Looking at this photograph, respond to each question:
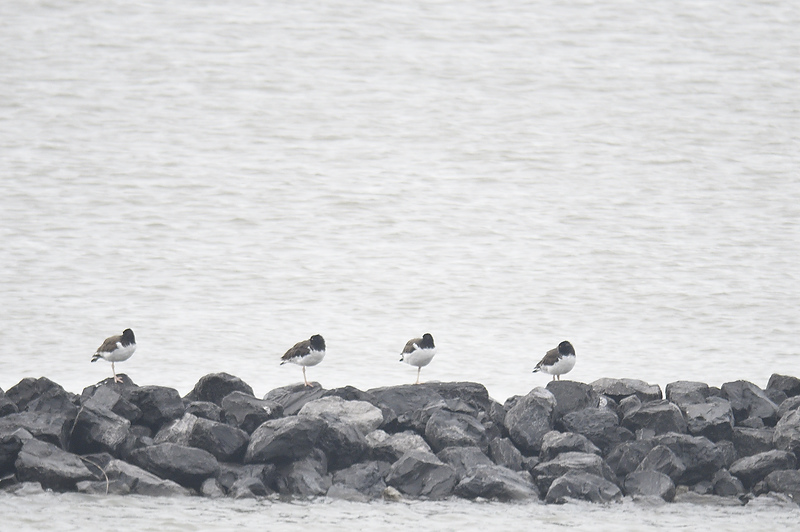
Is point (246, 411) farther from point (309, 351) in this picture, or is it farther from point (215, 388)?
point (309, 351)

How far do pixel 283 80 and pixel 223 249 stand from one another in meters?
13.7

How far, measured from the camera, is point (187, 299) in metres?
24.7

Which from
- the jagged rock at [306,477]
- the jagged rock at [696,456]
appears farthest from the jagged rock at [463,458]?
the jagged rock at [696,456]

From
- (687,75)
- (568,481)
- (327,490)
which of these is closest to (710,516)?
(568,481)

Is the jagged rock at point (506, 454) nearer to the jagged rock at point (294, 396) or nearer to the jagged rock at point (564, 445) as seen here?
the jagged rock at point (564, 445)

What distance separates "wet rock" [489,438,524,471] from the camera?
38.5 ft

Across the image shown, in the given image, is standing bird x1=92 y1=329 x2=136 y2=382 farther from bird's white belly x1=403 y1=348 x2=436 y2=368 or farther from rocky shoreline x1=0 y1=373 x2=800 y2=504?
bird's white belly x1=403 y1=348 x2=436 y2=368

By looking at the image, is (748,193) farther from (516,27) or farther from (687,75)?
Result: (516,27)

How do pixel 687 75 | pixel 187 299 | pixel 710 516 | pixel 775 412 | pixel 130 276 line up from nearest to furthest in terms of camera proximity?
pixel 710 516 → pixel 775 412 → pixel 187 299 → pixel 130 276 → pixel 687 75

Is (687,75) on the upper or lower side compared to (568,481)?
upper

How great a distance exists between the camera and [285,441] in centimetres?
1126

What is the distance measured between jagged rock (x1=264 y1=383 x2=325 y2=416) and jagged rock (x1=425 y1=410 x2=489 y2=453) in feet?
5.45

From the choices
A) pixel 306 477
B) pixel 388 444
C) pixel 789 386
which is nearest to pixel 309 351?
pixel 388 444

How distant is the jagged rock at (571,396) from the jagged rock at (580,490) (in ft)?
5.22
